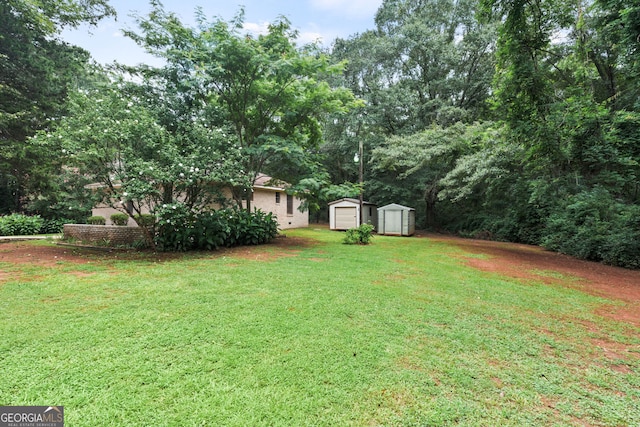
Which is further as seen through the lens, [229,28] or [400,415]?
[229,28]

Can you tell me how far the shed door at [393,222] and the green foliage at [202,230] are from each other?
8466 mm

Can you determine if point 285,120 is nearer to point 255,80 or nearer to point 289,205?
point 255,80

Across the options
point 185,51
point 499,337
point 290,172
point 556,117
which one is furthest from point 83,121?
point 556,117

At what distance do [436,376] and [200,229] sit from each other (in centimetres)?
751

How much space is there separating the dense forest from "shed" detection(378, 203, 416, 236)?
107 inches

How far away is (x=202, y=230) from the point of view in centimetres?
821

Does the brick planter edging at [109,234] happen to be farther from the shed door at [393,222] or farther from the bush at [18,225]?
the shed door at [393,222]

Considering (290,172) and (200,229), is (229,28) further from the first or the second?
(200,229)

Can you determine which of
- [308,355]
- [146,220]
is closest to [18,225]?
[146,220]

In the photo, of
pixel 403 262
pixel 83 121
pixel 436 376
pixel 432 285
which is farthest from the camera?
pixel 403 262

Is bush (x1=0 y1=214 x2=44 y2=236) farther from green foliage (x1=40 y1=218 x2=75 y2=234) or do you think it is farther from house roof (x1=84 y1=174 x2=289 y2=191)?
house roof (x1=84 y1=174 x2=289 y2=191)

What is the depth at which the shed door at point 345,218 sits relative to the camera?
16734 millimetres

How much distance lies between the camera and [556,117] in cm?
777

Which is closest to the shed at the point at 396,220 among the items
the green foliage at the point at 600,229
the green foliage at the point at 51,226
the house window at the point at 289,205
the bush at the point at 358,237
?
the bush at the point at 358,237
